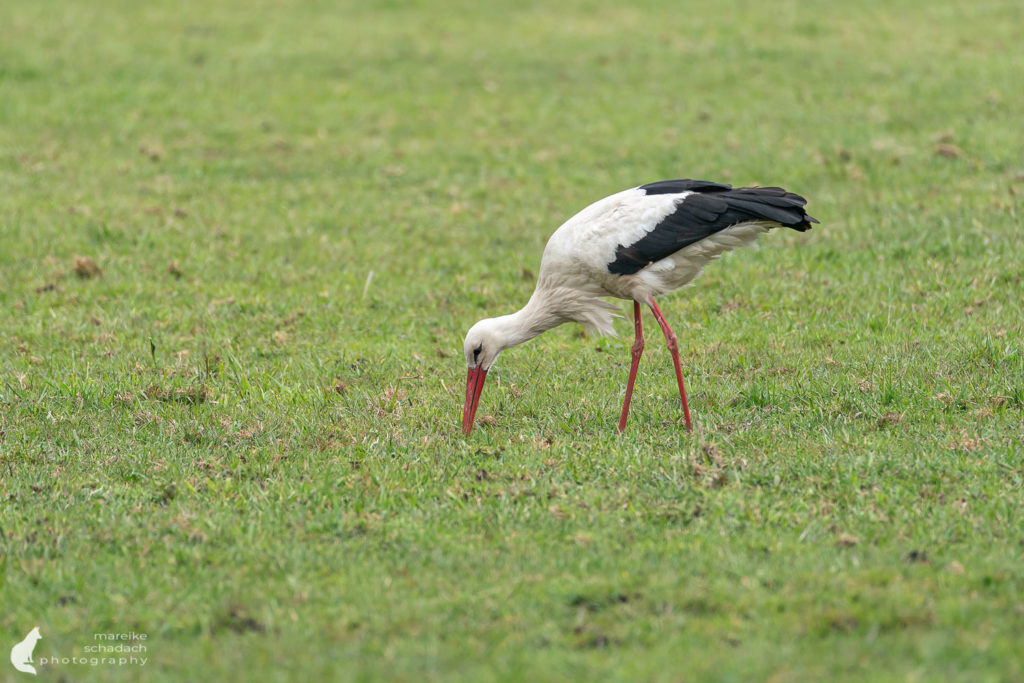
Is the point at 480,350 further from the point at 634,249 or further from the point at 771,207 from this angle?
the point at 771,207

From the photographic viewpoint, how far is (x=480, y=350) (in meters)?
6.92

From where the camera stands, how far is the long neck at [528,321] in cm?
707

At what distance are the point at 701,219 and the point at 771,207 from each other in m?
0.44

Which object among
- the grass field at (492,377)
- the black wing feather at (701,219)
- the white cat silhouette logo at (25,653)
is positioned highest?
the black wing feather at (701,219)

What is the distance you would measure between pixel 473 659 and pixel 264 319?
17.3 feet

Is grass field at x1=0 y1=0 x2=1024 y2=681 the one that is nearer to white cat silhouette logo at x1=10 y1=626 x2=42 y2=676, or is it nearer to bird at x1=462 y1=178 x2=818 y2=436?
white cat silhouette logo at x1=10 y1=626 x2=42 y2=676

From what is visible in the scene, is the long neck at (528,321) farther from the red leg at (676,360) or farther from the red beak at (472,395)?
the red leg at (676,360)

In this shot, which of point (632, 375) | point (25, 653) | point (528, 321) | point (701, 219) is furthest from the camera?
point (528, 321)

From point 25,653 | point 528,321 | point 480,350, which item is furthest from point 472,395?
point 25,653

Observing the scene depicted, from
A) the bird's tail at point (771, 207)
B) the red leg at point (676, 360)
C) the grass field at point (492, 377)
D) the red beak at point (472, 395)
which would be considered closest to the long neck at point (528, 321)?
the red beak at point (472, 395)

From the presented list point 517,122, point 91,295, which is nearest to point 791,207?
point 91,295

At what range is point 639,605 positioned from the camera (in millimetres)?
4535

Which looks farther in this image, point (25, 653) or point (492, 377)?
point (492, 377)

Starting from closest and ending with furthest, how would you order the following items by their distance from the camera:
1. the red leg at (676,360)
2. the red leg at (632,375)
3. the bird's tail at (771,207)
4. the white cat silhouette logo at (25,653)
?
the white cat silhouette logo at (25,653) → the red leg at (676,360) → the red leg at (632,375) → the bird's tail at (771,207)
